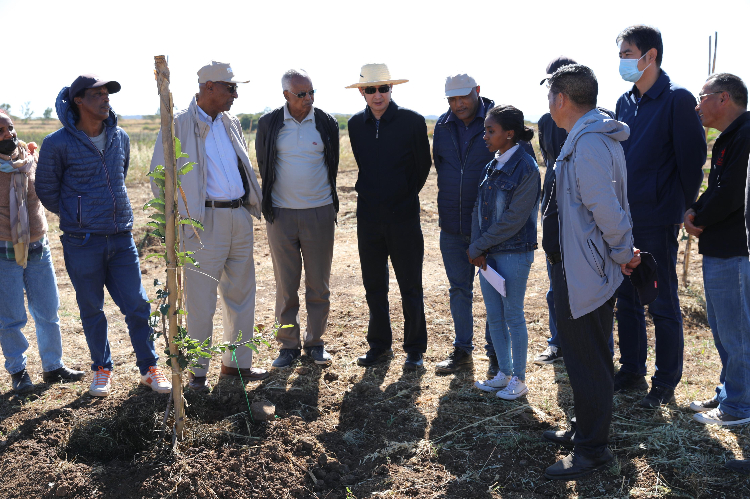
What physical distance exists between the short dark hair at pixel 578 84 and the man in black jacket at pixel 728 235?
3.80 feet

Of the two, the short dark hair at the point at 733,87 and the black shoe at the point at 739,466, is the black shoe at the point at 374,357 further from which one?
the short dark hair at the point at 733,87

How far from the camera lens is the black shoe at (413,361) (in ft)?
15.3

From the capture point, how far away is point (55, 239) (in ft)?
31.2

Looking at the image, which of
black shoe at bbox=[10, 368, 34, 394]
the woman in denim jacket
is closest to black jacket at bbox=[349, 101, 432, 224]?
the woman in denim jacket

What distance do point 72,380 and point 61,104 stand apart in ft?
6.77

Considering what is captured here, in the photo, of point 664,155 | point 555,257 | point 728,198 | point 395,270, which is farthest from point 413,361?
point 728,198

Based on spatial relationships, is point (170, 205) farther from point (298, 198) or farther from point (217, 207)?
point (298, 198)

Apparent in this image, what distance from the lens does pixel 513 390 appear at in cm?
399

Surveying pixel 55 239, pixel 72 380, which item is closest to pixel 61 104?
pixel 72 380

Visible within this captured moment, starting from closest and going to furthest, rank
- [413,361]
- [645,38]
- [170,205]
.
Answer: [170,205]
[645,38]
[413,361]

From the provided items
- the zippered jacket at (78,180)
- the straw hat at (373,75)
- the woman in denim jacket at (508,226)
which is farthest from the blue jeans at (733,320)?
the zippered jacket at (78,180)

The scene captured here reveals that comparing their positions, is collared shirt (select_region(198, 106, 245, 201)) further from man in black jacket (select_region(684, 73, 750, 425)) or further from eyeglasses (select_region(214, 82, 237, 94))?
man in black jacket (select_region(684, 73, 750, 425))

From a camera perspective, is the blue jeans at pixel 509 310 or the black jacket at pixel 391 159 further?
the black jacket at pixel 391 159

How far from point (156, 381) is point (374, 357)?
168 cm
